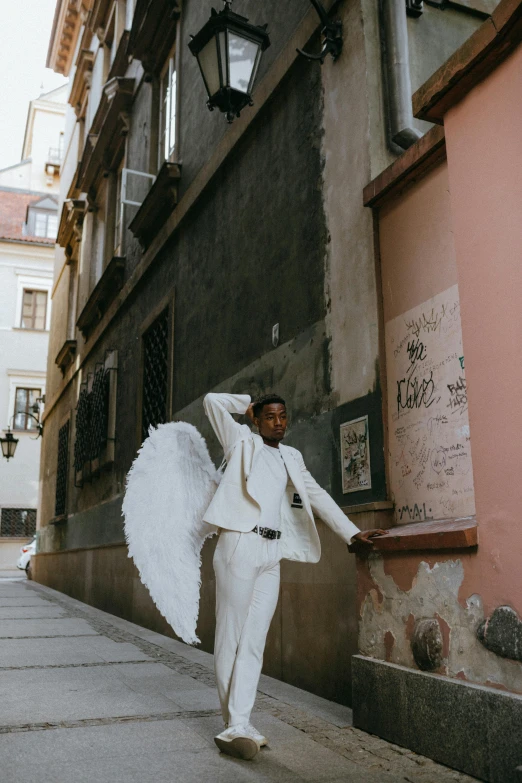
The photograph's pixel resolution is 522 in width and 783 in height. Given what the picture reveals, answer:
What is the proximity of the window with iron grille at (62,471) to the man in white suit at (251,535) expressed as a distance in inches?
513

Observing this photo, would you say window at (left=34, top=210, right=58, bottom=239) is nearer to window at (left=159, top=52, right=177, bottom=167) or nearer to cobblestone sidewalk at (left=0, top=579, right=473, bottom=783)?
window at (left=159, top=52, right=177, bottom=167)

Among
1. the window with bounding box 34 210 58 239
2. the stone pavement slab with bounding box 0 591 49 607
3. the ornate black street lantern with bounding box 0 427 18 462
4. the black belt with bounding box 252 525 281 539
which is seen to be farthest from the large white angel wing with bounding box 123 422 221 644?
the window with bounding box 34 210 58 239

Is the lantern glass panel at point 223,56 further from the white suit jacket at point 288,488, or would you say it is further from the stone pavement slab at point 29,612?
the stone pavement slab at point 29,612

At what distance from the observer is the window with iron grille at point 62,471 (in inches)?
648

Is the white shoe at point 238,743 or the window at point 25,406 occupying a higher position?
the window at point 25,406

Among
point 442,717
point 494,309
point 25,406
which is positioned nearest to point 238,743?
point 442,717

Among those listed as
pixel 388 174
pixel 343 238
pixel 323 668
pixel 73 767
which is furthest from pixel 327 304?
pixel 73 767

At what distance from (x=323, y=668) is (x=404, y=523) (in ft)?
4.13

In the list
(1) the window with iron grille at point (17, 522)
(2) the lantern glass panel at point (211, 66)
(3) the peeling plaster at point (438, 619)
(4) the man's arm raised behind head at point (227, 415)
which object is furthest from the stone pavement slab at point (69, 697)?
(1) the window with iron grille at point (17, 522)

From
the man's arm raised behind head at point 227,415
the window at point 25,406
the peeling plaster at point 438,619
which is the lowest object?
the peeling plaster at point 438,619

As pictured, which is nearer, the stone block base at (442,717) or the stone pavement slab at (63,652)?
the stone block base at (442,717)

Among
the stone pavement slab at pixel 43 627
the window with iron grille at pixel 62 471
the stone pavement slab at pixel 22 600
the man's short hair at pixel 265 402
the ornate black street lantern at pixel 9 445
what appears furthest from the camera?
the ornate black street lantern at pixel 9 445

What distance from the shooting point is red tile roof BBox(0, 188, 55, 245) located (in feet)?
107

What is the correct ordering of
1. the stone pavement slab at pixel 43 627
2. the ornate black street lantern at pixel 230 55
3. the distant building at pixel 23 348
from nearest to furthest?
the ornate black street lantern at pixel 230 55, the stone pavement slab at pixel 43 627, the distant building at pixel 23 348
